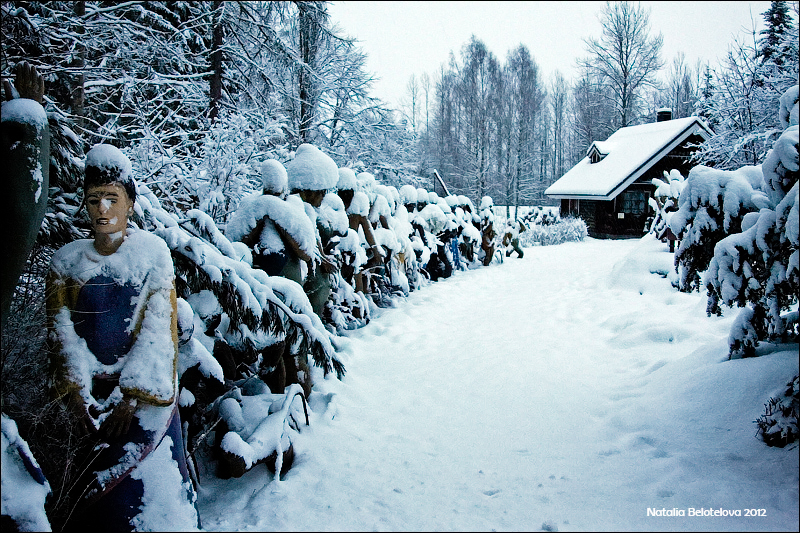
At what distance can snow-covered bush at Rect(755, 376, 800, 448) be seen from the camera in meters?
2.37

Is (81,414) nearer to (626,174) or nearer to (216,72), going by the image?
(216,72)

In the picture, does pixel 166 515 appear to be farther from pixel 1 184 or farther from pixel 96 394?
pixel 1 184

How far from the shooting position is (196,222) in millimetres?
3082

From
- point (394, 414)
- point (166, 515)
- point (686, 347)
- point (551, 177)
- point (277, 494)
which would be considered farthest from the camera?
point (551, 177)

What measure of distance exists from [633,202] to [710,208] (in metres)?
20.8

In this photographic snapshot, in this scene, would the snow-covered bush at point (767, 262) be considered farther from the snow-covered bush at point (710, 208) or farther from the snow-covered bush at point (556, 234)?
the snow-covered bush at point (556, 234)

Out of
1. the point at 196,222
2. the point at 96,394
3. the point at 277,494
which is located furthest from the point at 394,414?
the point at 96,394

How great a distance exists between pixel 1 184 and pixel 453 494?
2.06 m

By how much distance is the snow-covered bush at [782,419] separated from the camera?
237 centimetres

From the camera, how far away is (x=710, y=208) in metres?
3.13

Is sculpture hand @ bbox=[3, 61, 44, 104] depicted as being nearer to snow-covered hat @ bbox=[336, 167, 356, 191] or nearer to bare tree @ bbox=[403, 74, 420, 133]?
snow-covered hat @ bbox=[336, 167, 356, 191]

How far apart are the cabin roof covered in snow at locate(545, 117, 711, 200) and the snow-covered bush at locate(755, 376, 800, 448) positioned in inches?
763

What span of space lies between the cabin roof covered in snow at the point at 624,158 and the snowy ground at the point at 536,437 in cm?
1640

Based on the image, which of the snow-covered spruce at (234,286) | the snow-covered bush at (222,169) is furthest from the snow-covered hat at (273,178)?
the snow-covered bush at (222,169)
